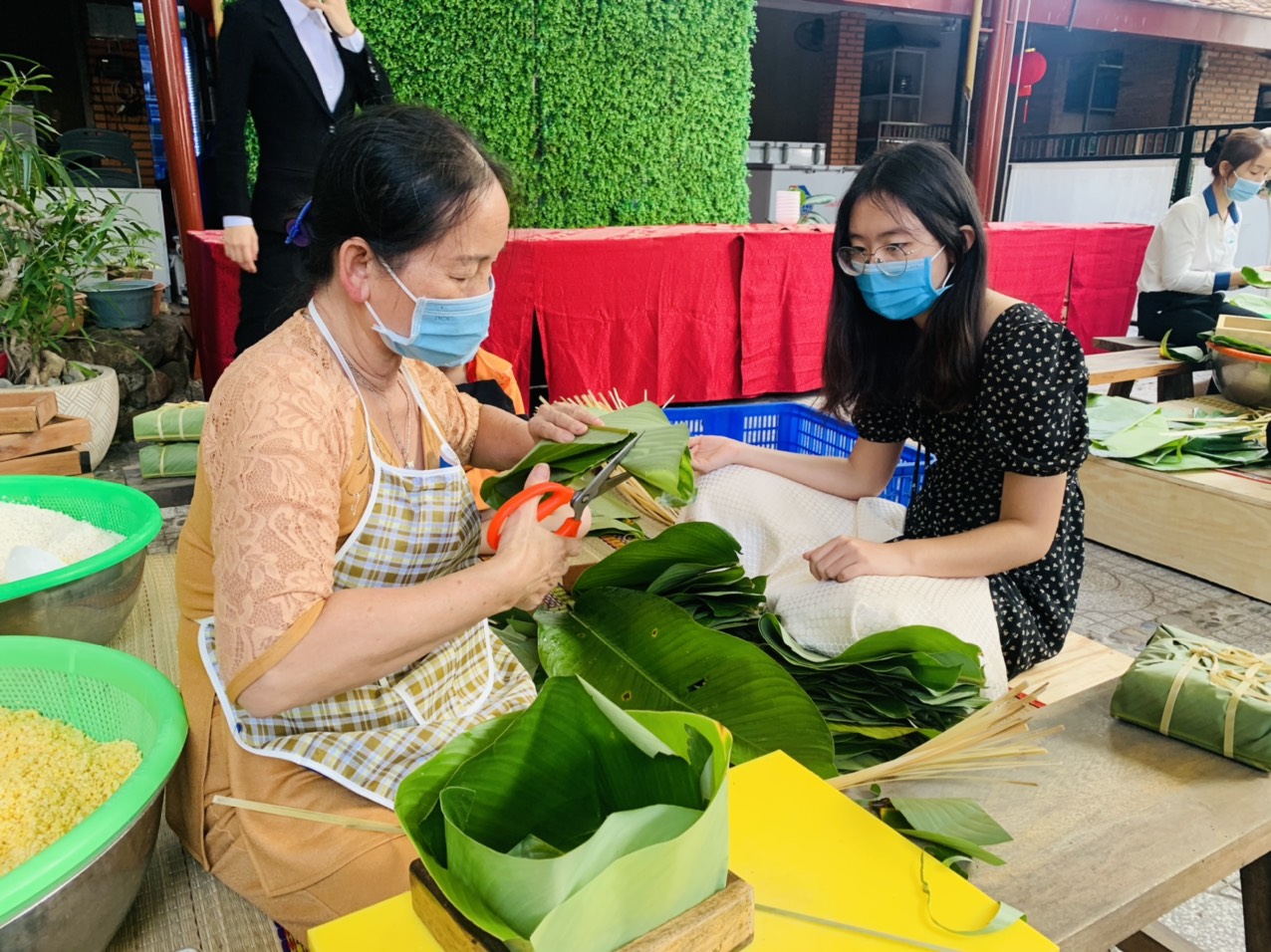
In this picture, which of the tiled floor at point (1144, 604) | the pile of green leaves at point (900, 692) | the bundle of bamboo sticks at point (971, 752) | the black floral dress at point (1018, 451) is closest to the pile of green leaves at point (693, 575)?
the pile of green leaves at point (900, 692)

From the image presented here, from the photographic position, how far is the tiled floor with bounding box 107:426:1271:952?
2854mm

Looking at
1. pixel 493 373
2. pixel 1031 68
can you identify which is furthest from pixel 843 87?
pixel 493 373

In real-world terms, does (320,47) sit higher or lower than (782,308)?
higher

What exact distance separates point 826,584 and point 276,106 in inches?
98.7

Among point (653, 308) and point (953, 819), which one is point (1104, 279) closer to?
point (653, 308)

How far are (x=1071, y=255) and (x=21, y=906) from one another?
7.36 meters

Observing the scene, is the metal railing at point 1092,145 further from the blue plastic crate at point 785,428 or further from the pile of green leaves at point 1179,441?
the blue plastic crate at point 785,428

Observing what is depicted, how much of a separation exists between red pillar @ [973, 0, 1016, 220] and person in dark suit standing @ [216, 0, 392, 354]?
6594 millimetres

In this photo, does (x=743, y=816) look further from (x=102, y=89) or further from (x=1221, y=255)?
(x=102, y=89)

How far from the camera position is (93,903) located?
3.27ft

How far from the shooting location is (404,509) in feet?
4.22

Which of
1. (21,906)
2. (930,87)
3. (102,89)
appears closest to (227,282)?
(21,906)

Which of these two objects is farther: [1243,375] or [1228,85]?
[1228,85]

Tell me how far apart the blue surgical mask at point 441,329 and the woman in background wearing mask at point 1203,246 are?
4845 millimetres
